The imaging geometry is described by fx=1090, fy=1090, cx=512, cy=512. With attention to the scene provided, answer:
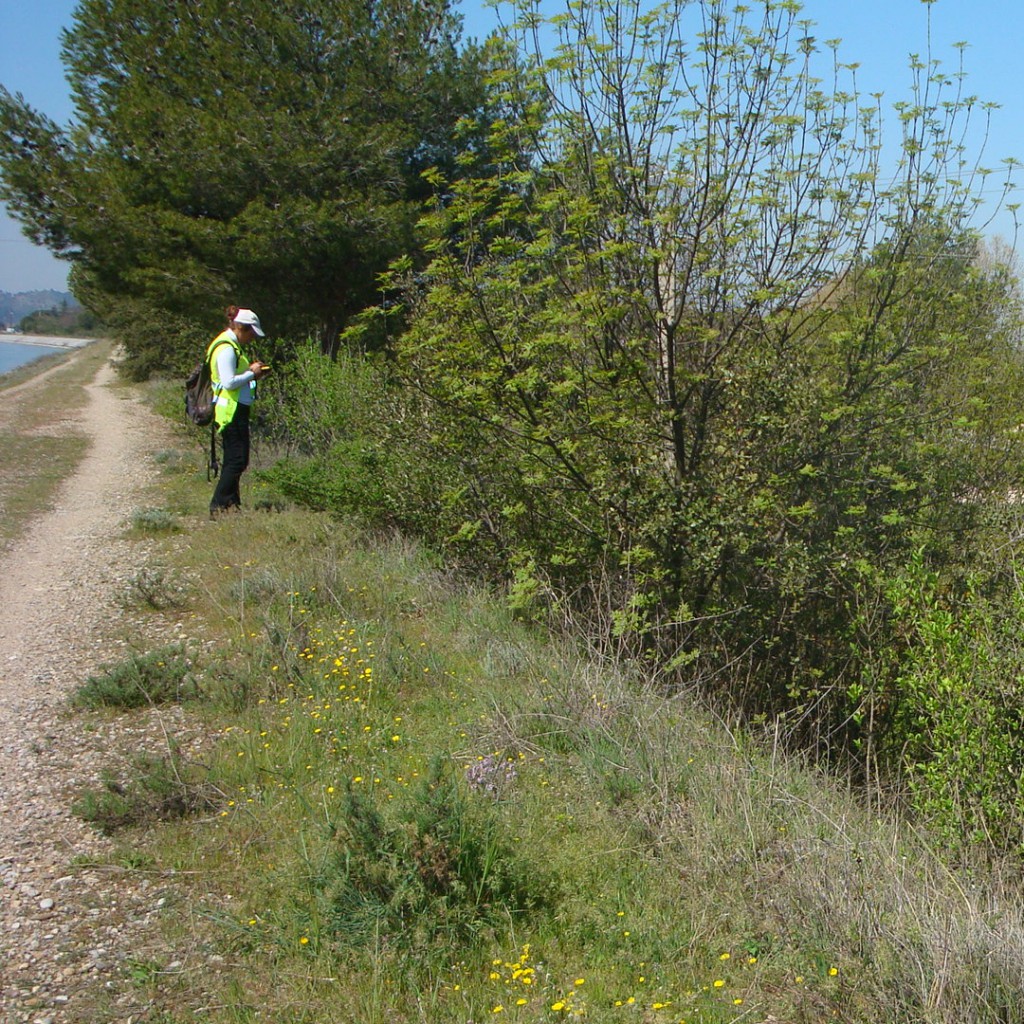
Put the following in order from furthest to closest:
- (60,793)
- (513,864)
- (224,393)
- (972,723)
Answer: (224,393), (972,723), (60,793), (513,864)

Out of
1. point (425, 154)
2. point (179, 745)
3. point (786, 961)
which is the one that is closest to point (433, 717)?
point (179, 745)

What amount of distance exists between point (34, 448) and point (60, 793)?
578 inches

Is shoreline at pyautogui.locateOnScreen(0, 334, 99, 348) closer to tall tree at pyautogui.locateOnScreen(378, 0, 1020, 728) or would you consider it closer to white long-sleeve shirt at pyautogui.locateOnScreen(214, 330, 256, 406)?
white long-sleeve shirt at pyautogui.locateOnScreen(214, 330, 256, 406)

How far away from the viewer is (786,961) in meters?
3.38

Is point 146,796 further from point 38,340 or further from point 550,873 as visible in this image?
point 38,340

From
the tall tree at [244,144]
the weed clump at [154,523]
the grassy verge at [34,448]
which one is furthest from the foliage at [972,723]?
the tall tree at [244,144]

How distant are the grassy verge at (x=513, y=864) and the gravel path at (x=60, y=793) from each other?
0.13 meters

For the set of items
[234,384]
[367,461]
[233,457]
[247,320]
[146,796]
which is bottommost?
[146,796]

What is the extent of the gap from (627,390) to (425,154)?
11185 mm

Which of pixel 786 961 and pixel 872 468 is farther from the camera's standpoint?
pixel 872 468

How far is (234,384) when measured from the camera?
9469mm

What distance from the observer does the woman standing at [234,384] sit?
9531mm

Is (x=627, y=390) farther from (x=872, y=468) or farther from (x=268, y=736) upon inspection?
(x=268, y=736)

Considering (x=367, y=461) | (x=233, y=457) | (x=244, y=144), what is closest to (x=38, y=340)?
(x=244, y=144)
